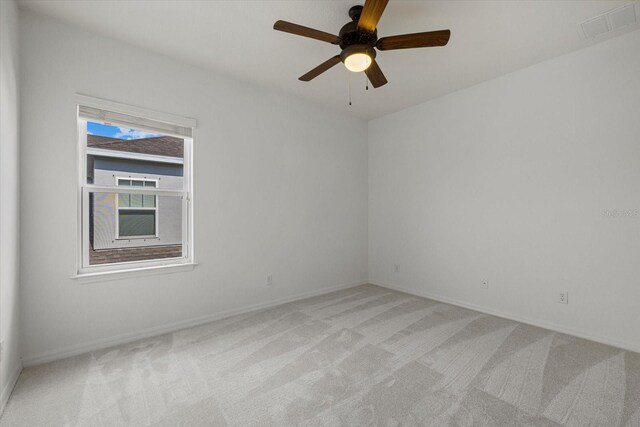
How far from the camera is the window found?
256cm

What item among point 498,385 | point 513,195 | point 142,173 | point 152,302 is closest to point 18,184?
point 142,173

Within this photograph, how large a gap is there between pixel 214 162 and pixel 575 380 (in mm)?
3632

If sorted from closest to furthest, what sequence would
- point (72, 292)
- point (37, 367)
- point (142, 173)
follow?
1. point (37, 367)
2. point (72, 292)
3. point (142, 173)

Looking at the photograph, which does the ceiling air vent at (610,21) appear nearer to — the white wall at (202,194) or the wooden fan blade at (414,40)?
the wooden fan blade at (414,40)

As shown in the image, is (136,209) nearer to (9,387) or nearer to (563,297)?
(9,387)

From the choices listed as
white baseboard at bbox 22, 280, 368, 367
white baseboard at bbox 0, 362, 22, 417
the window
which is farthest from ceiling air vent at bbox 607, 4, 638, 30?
white baseboard at bbox 0, 362, 22, 417

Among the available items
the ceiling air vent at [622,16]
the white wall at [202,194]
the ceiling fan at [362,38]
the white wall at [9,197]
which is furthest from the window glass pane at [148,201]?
the ceiling air vent at [622,16]

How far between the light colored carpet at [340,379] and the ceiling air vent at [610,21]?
8.97 ft

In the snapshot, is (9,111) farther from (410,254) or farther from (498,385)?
(410,254)

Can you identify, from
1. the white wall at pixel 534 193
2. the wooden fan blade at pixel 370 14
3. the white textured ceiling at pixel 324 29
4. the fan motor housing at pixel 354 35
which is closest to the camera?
the wooden fan blade at pixel 370 14

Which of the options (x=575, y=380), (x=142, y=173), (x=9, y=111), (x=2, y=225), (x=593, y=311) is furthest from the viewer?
(x=142, y=173)

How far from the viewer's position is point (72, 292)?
95.5 inches

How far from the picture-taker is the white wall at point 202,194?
7.53 feet

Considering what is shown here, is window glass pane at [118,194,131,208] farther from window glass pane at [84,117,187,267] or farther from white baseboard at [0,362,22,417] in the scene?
white baseboard at [0,362,22,417]
